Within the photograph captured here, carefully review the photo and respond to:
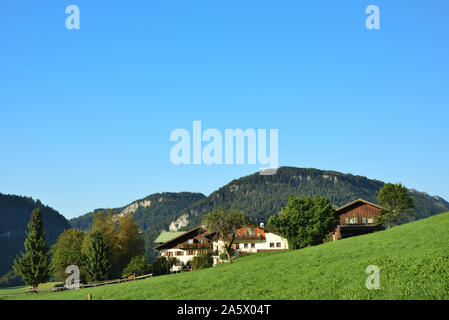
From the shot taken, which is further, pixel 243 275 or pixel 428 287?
pixel 243 275

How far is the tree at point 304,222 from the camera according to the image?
267 feet

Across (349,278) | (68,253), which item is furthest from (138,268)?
(349,278)

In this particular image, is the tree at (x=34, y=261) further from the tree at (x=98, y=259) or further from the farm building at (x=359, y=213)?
the farm building at (x=359, y=213)

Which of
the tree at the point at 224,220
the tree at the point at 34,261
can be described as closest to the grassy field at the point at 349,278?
the tree at the point at 224,220

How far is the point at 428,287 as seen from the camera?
22359 mm

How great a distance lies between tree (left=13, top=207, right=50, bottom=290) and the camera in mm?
81062

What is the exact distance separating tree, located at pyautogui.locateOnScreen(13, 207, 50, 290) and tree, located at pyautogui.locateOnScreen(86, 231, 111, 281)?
7914 millimetres

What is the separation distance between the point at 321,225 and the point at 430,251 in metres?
49.5

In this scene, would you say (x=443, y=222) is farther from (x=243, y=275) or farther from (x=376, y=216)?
(x=376, y=216)

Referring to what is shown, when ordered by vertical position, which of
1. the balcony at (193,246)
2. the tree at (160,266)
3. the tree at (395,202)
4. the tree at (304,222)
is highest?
the tree at (395,202)

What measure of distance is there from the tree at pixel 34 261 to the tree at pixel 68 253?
37.8ft
